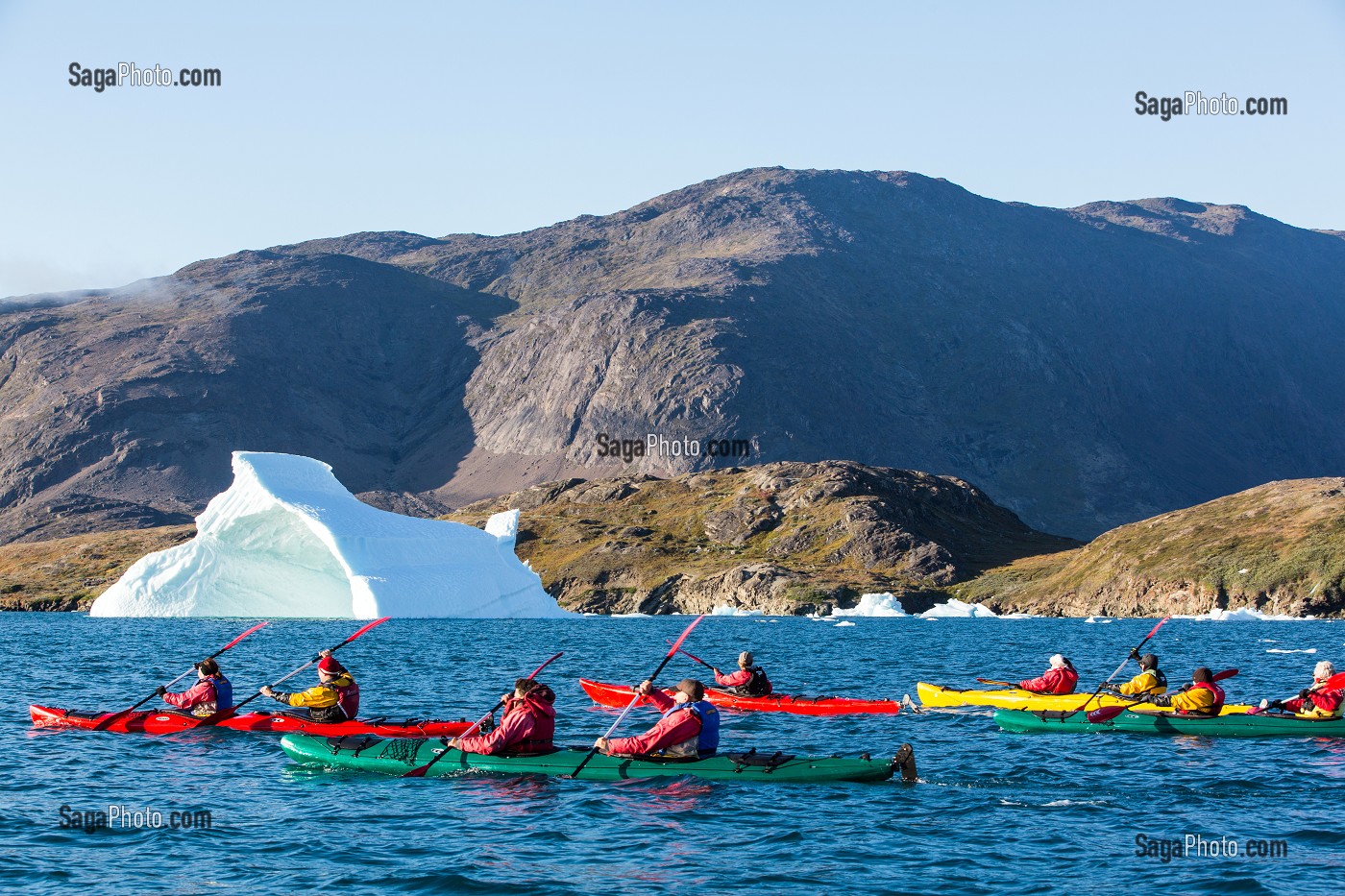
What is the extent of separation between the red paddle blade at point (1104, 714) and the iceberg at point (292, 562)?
5774 cm

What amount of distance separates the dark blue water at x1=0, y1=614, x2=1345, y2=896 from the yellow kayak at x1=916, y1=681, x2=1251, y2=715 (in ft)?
2.13

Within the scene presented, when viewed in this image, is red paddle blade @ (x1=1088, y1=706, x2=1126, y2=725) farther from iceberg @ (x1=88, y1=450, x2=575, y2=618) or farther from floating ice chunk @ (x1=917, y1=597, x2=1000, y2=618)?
floating ice chunk @ (x1=917, y1=597, x2=1000, y2=618)

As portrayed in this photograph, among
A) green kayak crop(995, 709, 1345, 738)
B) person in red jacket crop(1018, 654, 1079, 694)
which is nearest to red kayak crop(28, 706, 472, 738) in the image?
green kayak crop(995, 709, 1345, 738)

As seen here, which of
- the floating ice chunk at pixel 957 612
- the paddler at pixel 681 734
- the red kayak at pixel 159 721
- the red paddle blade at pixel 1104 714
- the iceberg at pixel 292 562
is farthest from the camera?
the floating ice chunk at pixel 957 612

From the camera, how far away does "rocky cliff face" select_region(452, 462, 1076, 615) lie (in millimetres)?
138500

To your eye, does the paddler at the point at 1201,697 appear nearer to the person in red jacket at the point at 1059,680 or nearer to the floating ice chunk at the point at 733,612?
the person in red jacket at the point at 1059,680

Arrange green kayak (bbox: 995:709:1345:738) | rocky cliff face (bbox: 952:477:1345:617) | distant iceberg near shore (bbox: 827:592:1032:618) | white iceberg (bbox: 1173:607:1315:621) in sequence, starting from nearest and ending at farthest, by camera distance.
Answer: green kayak (bbox: 995:709:1345:738) → white iceberg (bbox: 1173:607:1315:621) → rocky cliff face (bbox: 952:477:1345:617) → distant iceberg near shore (bbox: 827:592:1032:618)

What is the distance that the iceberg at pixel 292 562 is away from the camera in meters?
86.2

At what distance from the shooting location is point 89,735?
3459 centimetres

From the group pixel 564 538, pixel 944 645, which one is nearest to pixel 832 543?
pixel 564 538

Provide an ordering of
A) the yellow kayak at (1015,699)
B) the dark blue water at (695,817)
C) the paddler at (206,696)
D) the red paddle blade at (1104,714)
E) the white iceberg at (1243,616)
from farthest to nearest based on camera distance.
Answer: the white iceberg at (1243,616) → the yellow kayak at (1015,699) → the paddler at (206,696) → the red paddle blade at (1104,714) → the dark blue water at (695,817)

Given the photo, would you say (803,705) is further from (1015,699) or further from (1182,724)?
(1182,724)

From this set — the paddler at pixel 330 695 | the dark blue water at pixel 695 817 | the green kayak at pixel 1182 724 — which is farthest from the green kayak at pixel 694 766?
the green kayak at pixel 1182 724

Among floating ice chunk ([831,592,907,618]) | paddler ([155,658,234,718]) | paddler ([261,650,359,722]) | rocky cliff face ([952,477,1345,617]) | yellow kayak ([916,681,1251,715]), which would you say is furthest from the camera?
floating ice chunk ([831,592,907,618])
